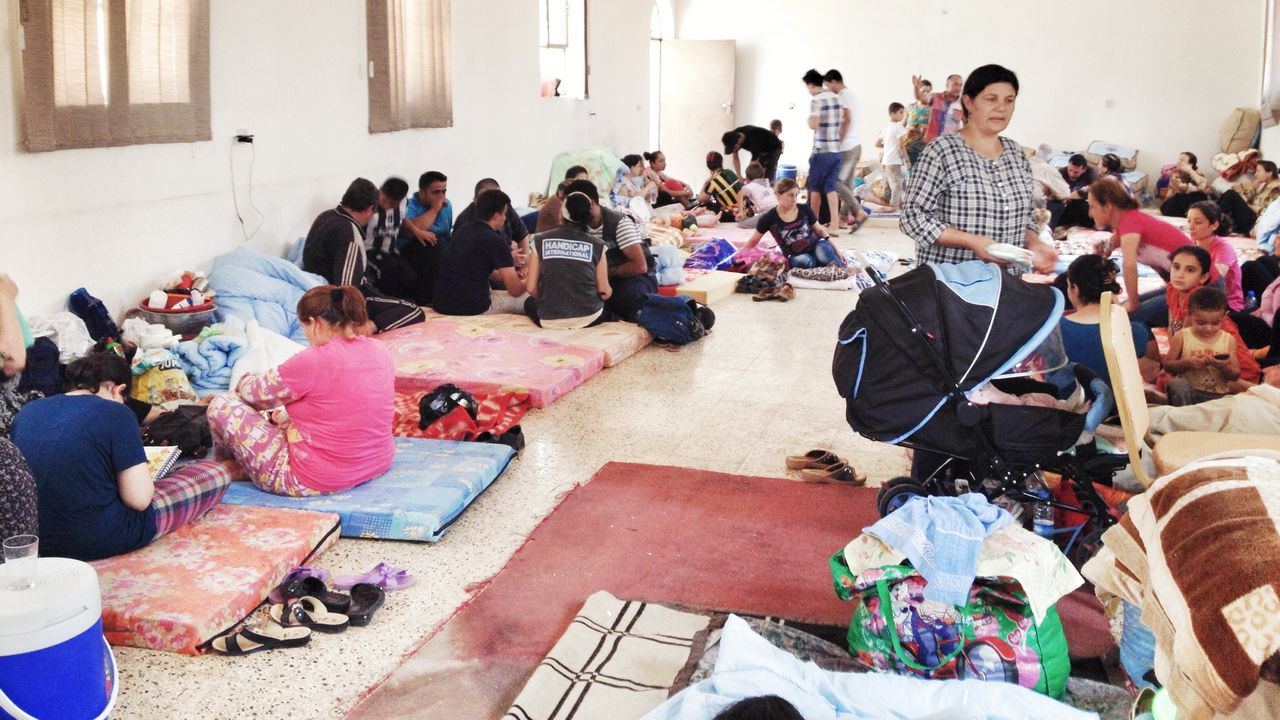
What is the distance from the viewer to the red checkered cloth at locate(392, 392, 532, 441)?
5254 millimetres

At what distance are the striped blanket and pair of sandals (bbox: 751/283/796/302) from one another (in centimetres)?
663

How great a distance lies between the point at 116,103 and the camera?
6023 mm

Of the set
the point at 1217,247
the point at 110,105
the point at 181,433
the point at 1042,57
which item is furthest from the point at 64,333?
the point at 1042,57

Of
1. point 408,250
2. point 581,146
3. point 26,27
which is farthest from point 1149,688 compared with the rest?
point 581,146

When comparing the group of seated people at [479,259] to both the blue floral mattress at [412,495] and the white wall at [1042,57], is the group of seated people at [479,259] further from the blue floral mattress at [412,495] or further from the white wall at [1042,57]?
the white wall at [1042,57]

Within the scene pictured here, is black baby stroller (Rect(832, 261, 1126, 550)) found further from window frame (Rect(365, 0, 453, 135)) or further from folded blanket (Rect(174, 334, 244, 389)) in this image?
window frame (Rect(365, 0, 453, 135))

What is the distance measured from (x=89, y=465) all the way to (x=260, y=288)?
3.35 m

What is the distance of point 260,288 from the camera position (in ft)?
22.0

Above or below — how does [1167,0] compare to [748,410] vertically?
above

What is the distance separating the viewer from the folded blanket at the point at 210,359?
19.0 feet

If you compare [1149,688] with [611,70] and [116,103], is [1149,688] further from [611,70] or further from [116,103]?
[611,70]

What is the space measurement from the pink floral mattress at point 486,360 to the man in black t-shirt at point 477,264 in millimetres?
339

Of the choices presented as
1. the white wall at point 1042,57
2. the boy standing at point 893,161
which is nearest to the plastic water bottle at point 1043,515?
the boy standing at point 893,161

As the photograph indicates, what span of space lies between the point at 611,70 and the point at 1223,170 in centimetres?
817
